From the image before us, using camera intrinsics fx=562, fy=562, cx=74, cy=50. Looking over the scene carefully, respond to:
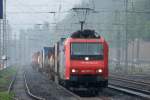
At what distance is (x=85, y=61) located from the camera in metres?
27.2

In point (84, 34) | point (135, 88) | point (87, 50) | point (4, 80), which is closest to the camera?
point (87, 50)

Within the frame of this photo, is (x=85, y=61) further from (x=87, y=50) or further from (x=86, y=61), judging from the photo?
(x=87, y=50)

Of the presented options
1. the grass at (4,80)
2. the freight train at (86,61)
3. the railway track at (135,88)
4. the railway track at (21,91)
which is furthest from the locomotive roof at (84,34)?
the grass at (4,80)

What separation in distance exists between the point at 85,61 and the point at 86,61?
0.16 feet

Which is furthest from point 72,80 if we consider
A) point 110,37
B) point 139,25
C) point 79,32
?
point 110,37

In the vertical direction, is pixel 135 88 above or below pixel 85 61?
below

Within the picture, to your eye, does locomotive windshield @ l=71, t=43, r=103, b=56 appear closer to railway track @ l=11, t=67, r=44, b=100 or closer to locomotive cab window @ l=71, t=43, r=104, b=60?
locomotive cab window @ l=71, t=43, r=104, b=60

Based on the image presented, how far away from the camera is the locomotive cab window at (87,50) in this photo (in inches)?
1079

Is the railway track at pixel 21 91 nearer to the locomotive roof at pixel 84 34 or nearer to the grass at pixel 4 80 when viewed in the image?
the grass at pixel 4 80

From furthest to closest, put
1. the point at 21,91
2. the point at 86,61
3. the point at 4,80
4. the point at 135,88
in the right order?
the point at 4,80
the point at 21,91
the point at 135,88
the point at 86,61

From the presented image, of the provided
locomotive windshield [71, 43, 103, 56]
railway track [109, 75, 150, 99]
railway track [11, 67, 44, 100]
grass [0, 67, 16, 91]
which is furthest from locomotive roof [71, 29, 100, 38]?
grass [0, 67, 16, 91]

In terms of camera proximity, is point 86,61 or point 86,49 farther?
point 86,49

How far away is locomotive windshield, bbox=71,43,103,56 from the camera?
27.5 metres

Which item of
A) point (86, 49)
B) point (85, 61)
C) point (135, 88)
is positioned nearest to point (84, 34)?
point (86, 49)
